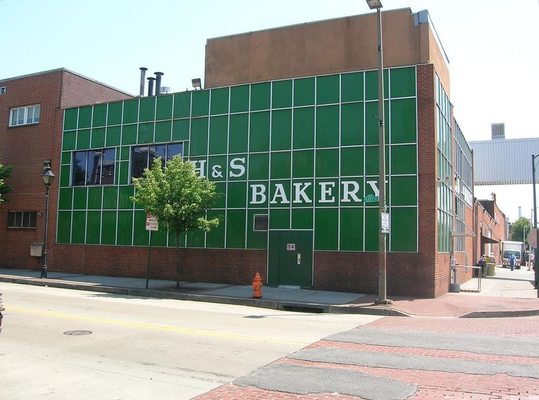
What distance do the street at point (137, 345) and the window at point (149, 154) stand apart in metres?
9.42

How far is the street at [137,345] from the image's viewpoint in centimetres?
674

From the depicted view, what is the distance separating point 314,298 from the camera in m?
17.6

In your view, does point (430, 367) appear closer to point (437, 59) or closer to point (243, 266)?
point (243, 266)

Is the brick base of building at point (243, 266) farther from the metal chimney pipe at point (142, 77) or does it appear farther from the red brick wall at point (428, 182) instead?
the metal chimney pipe at point (142, 77)

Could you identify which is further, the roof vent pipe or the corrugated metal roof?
the corrugated metal roof

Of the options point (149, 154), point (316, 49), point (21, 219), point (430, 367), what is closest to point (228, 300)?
point (149, 154)

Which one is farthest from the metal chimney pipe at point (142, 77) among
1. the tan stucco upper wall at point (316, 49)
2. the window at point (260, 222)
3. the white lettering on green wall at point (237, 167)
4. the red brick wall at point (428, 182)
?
the red brick wall at point (428, 182)

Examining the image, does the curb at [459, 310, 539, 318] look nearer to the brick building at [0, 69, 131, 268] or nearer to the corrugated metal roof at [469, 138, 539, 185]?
the brick building at [0, 69, 131, 268]

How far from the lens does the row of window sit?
24.0 m

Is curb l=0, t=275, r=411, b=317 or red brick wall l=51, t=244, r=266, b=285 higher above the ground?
red brick wall l=51, t=244, r=266, b=285

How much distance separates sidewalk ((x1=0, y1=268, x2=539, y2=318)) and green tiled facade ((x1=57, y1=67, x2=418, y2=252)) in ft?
6.93

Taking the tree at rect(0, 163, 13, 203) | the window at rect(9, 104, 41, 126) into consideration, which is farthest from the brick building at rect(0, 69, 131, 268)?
the tree at rect(0, 163, 13, 203)

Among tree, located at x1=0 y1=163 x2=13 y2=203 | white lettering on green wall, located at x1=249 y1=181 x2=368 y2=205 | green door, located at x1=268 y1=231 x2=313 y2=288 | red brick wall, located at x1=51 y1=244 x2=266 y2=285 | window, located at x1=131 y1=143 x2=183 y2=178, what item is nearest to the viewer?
white lettering on green wall, located at x1=249 y1=181 x2=368 y2=205

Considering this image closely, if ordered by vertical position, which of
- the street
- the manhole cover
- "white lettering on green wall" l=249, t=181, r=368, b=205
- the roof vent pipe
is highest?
the roof vent pipe
